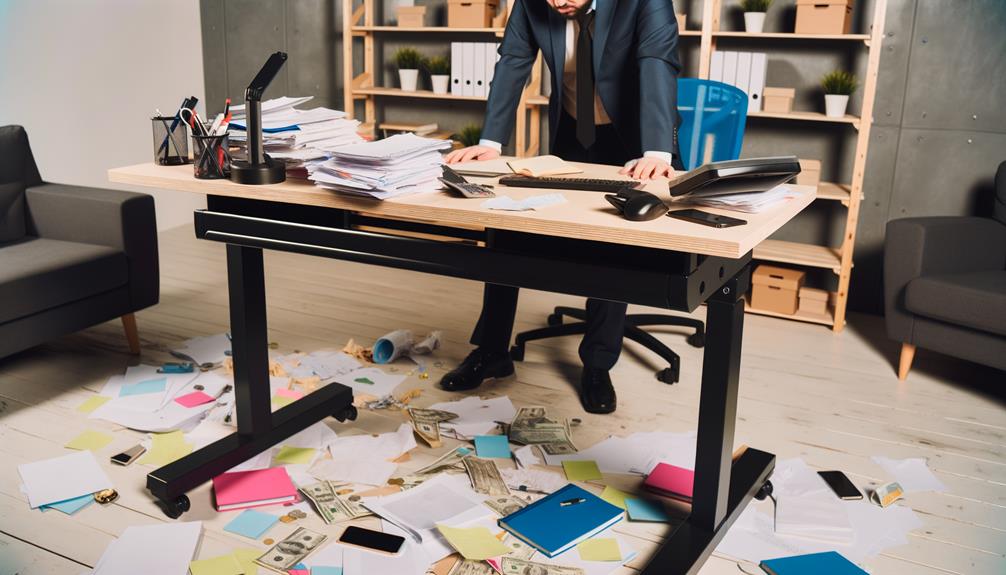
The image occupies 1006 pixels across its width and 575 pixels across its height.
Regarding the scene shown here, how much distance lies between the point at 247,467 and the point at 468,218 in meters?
1.14

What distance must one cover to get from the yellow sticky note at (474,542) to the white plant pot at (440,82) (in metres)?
3.06

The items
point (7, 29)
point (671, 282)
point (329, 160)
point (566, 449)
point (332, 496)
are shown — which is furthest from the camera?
point (7, 29)

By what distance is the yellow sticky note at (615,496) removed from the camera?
2123 mm

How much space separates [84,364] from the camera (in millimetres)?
2957

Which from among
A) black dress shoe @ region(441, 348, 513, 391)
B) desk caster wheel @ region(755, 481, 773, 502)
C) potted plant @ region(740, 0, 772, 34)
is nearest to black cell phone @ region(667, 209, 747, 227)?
desk caster wheel @ region(755, 481, 773, 502)

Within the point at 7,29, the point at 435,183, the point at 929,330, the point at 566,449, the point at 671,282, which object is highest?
the point at 7,29

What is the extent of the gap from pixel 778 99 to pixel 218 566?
10.1ft

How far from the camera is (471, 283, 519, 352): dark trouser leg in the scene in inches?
110

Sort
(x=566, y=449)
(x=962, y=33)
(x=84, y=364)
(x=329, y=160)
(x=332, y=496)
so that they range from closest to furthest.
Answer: (x=329, y=160)
(x=332, y=496)
(x=566, y=449)
(x=84, y=364)
(x=962, y=33)

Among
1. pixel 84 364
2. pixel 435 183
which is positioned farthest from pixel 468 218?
pixel 84 364

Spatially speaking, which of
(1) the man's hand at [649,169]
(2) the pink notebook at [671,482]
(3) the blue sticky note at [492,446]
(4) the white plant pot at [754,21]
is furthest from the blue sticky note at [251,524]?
(4) the white plant pot at [754,21]

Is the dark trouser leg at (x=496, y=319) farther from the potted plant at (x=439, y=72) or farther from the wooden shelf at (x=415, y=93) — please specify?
the potted plant at (x=439, y=72)

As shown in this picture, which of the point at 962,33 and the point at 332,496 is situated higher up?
the point at 962,33

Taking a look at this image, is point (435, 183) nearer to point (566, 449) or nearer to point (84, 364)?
point (566, 449)
